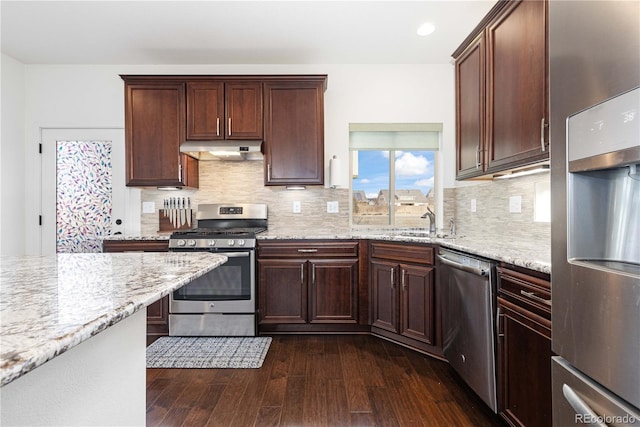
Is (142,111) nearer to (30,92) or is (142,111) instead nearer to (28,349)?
(30,92)

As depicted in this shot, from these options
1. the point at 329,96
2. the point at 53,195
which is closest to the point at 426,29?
the point at 329,96

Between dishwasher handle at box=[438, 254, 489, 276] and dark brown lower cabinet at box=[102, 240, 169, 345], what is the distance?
2315mm

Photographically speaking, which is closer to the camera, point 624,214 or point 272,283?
point 624,214

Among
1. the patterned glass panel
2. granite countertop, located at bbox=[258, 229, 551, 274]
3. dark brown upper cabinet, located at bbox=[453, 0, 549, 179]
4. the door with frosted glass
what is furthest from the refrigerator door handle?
the patterned glass panel

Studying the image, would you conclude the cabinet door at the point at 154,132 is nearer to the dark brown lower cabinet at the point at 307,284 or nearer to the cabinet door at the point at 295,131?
the cabinet door at the point at 295,131

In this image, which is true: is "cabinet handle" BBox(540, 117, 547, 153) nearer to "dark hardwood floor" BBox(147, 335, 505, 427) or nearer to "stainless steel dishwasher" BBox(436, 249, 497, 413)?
"stainless steel dishwasher" BBox(436, 249, 497, 413)

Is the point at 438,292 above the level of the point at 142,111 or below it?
below

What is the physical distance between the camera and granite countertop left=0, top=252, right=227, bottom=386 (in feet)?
1.43

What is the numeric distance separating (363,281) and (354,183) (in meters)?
1.15

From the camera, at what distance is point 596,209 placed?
2.90 feet

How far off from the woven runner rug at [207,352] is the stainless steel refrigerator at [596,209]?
1.92 metres

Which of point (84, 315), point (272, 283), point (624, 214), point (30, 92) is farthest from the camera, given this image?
point (30, 92)

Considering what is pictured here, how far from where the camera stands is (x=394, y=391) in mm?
1943

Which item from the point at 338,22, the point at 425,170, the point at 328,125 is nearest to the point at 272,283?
the point at 328,125
